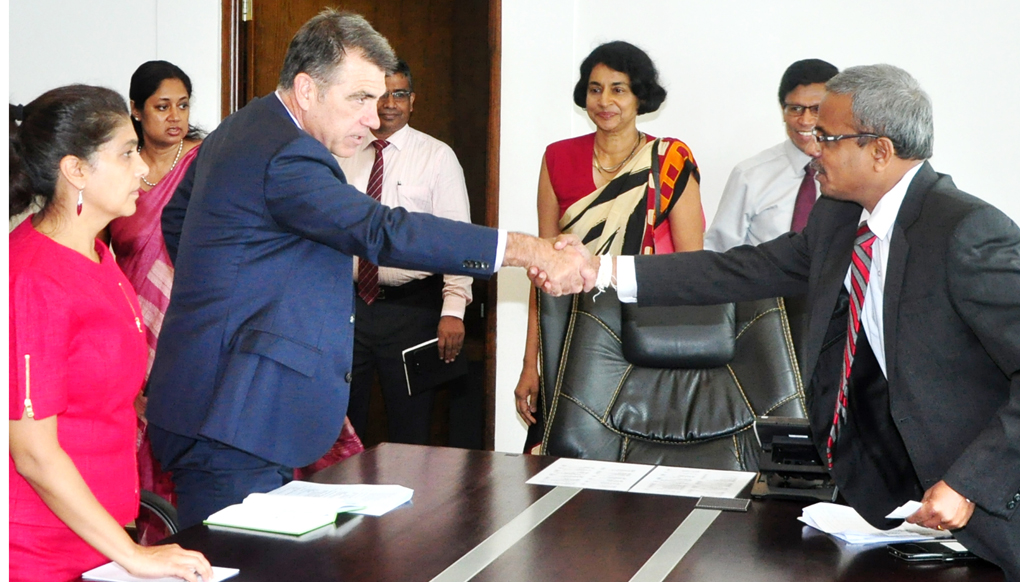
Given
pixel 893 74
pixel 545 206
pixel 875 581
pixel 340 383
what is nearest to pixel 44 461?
pixel 340 383

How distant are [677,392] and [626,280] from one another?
0.99 feet

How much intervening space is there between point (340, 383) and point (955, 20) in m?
3.04

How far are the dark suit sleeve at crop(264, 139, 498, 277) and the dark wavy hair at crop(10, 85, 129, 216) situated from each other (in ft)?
1.11

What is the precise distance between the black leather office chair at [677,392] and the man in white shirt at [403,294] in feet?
4.05

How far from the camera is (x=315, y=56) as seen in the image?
2.21 metres

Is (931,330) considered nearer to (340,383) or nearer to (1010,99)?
(340,383)

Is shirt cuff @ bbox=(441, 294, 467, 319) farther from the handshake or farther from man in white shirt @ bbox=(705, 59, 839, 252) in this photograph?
the handshake

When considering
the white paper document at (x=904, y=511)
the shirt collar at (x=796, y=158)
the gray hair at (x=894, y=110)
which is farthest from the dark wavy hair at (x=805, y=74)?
the white paper document at (x=904, y=511)

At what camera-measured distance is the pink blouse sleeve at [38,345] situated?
5.51ft

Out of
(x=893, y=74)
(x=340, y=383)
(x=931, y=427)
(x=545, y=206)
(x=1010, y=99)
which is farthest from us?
(x=1010, y=99)

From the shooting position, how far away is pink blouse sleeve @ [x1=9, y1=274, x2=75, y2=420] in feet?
5.51

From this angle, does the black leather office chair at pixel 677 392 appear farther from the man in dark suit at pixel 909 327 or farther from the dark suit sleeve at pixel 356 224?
the dark suit sleeve at pixel 356 224

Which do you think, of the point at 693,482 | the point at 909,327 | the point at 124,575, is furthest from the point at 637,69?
the point at 124,575

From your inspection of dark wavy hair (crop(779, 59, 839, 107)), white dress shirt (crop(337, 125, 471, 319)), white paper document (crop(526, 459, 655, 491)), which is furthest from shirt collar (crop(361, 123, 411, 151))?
white paper document (crop(526, 459, 655, 491))
